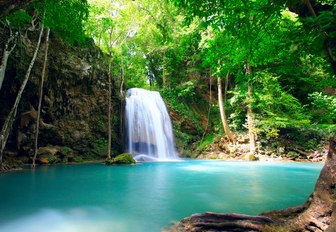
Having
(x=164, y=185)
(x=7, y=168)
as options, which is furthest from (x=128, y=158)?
(x=164, y=185)

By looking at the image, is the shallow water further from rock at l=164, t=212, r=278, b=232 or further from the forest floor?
the forest floor

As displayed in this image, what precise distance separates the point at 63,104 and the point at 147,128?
6429 mm

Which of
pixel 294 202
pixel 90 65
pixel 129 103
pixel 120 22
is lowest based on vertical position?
pixel 294 202

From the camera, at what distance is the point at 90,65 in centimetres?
1494

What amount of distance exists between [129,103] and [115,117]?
6.04 feet

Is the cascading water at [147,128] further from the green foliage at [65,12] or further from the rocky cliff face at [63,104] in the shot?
the green foliage at [65,12]

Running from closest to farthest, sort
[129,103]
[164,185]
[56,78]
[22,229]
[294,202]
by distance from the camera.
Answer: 1. [22,229]
2. [294,202]
3. [164,185]
4. [56,78]
5. [129,103]

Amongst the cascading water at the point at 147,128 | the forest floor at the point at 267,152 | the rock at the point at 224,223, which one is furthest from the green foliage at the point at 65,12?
the forest floor at the point at 267,152

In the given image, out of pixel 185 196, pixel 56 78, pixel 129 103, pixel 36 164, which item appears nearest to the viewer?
pixel 185 196

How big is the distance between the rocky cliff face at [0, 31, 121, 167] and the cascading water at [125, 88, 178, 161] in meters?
1.13

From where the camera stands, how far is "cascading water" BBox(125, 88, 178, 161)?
17.2 m

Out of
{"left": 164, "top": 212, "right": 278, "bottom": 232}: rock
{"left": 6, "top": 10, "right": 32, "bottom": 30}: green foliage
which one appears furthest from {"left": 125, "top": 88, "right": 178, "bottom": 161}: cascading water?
{"left": 164, "top": 212, "right": 278, "bottom": 232}: rock

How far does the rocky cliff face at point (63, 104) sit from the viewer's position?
11.3m

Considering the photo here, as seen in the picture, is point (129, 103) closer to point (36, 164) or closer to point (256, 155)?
point (36, 164)
